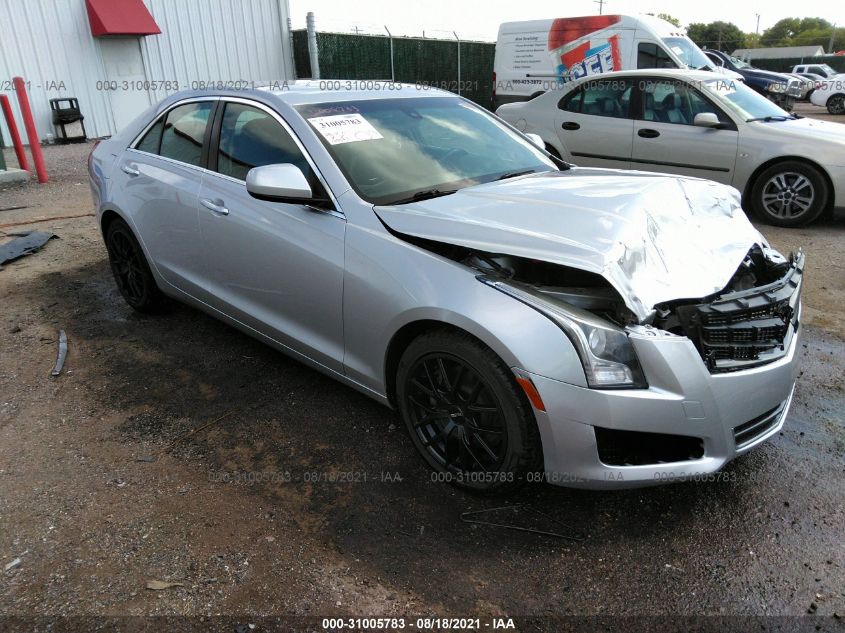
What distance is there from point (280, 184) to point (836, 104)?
26.1 meters

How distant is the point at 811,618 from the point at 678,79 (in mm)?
6509

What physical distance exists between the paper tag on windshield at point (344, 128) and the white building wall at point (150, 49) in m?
11.7

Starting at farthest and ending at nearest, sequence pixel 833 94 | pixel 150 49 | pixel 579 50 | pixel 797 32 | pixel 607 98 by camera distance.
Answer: pixel 797 32 → pixel 833 94 → pixel 150 49 → pixel 579 50 → pixel 607 98

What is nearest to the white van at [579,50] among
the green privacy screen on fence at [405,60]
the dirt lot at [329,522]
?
the green privacy screen on fence at [405,60]

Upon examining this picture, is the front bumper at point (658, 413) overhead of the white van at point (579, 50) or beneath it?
beneath

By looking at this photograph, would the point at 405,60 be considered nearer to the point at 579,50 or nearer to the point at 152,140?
the point at 579,50

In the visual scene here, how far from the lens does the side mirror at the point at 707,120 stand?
22.1 ft

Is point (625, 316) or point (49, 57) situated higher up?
point (49, 57)

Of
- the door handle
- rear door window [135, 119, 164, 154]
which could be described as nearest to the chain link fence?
rear door window [135, 119, 164, 154]

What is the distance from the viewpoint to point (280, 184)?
2838mm

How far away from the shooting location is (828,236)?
6.36m

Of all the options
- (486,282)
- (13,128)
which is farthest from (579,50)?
(486,282)

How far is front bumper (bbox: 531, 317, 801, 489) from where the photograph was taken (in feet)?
7.10

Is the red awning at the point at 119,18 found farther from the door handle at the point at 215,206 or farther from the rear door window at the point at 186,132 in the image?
the door handle at the point at 215,206
